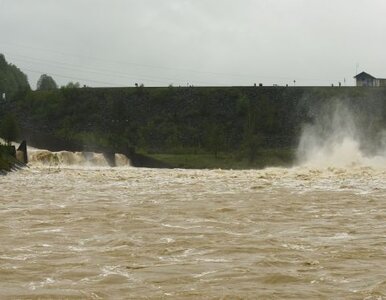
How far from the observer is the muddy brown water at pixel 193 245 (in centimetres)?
978

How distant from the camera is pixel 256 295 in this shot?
932 cm

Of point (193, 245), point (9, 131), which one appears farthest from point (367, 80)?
point (193, 245)

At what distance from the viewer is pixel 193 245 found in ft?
44.0

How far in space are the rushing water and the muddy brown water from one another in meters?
0.02

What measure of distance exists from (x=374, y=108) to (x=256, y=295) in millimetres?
71737

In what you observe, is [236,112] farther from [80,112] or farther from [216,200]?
[216,200]

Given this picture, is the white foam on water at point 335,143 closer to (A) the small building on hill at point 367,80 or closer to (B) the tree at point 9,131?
(A) the small building on hill at point 367,80

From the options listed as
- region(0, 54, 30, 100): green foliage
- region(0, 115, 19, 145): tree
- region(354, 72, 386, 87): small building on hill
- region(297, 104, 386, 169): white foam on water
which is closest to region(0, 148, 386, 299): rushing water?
region(297, 104, 386, 169): white foam on water

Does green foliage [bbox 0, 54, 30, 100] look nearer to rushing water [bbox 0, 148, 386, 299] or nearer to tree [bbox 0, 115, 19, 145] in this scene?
tree [bbox 0, 115, 19, 145]

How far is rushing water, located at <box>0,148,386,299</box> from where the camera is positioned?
9781mm

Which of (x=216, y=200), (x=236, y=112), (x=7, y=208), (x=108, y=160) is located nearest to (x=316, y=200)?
(x=216, y=200)

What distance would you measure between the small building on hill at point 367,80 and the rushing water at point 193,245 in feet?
229

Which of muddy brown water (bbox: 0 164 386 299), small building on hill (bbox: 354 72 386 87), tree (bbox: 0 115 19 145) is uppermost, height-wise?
small building on hill (bbox: 354 72 386 87)

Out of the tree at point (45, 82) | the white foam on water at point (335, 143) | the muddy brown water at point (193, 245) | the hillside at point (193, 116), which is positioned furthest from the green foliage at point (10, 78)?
the muddy brown water at point (193, 245)
